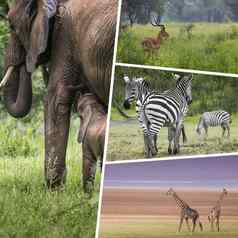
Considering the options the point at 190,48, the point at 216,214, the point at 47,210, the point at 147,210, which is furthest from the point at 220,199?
the point at 47,210

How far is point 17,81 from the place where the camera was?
293 inches

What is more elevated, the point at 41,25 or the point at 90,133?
the point at 41,25

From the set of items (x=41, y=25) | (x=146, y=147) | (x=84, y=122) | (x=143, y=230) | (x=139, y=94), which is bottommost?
(x=143, y=230)

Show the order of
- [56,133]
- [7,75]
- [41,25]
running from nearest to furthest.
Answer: [41,25] < [56,133] < [7,75]

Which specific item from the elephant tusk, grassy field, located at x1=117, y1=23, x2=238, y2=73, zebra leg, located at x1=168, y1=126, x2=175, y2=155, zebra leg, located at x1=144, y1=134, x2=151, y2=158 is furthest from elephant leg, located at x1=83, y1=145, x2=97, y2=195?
the elephant tusk

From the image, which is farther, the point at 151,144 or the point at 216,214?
the point at 216,214

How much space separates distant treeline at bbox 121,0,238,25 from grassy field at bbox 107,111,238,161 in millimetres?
538

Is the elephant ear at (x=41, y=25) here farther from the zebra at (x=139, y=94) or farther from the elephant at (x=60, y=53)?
the zebra at (x=139, y=94)

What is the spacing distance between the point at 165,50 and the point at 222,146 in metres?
0.62

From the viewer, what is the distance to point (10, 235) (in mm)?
7152

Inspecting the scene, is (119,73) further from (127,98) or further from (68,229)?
(68,229)

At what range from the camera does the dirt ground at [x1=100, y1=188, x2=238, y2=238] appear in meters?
6.94

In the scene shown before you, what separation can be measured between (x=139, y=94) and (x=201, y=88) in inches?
13.5

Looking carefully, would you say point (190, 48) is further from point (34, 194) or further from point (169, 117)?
point (34, 194)
